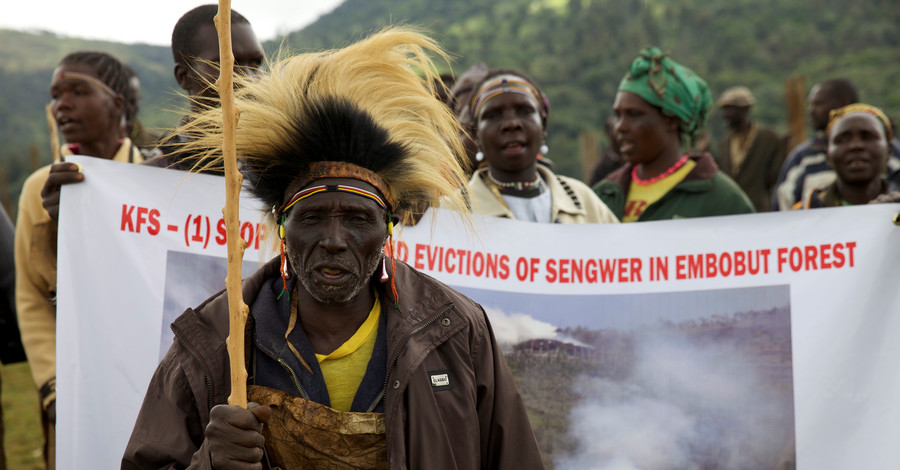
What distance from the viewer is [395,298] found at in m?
2.93

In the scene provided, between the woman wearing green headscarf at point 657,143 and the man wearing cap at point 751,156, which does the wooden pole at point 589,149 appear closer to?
the man wearing cap at point 751,156

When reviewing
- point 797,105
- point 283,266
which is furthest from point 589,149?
point 283,266

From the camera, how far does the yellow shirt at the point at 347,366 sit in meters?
2.83

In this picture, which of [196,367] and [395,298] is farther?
[395,298]

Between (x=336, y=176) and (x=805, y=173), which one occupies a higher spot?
(x=805, y=173)

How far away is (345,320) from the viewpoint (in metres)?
2.93

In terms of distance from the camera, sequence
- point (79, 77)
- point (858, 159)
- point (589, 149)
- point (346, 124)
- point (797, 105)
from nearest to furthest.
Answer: point (346, 124) < point (79, 77) < point (858, 159) < point (797, 105) < point (589, 149)

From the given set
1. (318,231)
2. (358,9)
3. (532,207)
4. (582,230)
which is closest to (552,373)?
(582,230)

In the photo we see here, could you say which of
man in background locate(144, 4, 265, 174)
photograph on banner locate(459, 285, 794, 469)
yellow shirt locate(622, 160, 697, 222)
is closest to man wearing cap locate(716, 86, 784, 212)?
yellow shirt locate(622, 160, 697, 222)

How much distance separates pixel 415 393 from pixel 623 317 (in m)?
1.57

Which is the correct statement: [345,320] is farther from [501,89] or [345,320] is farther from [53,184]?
[501,89]

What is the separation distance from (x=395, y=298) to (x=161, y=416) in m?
0.78

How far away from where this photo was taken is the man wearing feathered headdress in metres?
2.73

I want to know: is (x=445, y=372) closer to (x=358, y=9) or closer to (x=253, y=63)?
(x=253, y=63)
